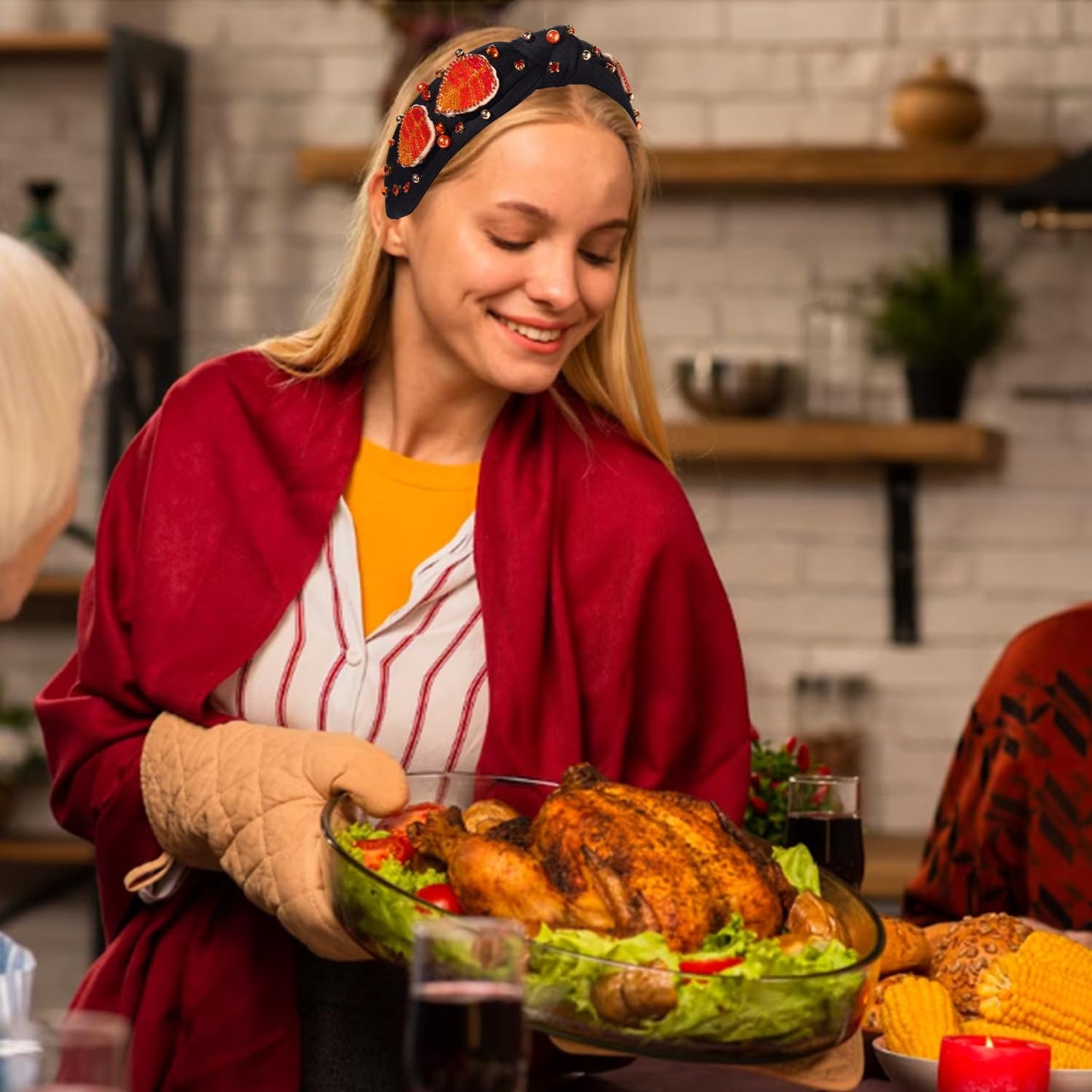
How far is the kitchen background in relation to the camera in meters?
4.01

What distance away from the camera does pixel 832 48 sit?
13.3 ft

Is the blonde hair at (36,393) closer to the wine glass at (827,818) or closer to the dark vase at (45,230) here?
the wine glass at (827,818)

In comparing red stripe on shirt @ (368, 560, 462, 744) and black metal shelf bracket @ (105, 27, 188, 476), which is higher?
black metal shelf bracket @ (105, 27, 188, 476)

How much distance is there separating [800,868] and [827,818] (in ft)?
1.08


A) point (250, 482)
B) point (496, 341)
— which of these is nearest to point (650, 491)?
point (496, 341)

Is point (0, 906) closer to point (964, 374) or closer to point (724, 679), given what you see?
point (964, 374)

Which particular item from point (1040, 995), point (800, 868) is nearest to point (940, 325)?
point (1040, 995)

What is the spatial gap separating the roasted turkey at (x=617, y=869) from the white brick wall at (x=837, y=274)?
9.09 ft

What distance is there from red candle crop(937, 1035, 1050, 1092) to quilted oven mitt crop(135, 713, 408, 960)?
438mm

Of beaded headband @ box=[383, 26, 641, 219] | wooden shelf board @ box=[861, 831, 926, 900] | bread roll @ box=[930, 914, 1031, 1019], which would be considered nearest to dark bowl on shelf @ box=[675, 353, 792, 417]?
wooden shelf board @ box=[861, 831, 926, 900]

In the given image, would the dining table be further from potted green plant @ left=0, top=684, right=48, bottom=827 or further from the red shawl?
potted green plant @ left=0, top=684, right=48, bottom=827

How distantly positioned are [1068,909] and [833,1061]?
39.8 inches

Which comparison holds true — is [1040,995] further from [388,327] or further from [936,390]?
[936,390]

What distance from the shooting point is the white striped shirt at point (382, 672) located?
1.68 metres
